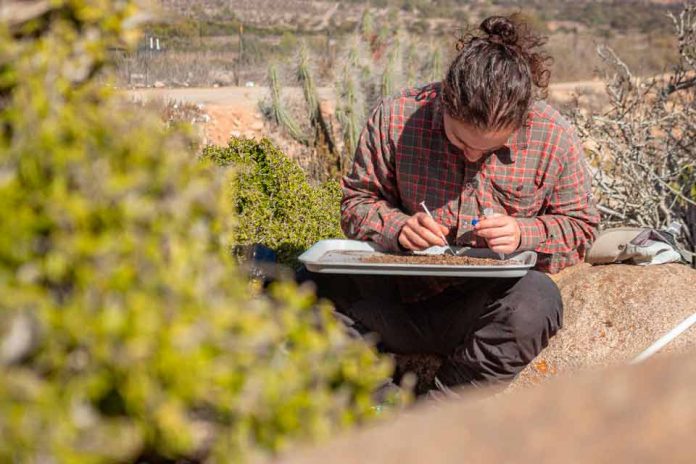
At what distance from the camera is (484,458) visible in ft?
3.55

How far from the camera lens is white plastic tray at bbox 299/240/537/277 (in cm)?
271

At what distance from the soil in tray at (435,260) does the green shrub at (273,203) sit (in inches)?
50.7

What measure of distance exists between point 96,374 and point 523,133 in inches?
94.4

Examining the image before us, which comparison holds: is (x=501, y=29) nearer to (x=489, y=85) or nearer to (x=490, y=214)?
(x=489, y=85)

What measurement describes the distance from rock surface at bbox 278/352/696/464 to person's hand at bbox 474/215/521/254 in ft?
5.82

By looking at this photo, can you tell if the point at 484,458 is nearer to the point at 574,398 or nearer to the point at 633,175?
the point at 574,398

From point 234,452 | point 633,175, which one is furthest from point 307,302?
point 633,175

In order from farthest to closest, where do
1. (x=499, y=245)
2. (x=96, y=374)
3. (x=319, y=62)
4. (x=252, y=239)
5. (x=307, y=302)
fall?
(x=319, y=62) → (x=252, y=239) → (x=499, y=245) → (x=307, y=302) → (x=96, y=374)

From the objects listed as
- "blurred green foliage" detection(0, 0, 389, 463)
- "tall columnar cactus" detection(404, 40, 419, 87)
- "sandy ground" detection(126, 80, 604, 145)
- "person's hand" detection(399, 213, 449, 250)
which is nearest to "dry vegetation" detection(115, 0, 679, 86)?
"blurred green foliage" detection(0, 0, 389, 463)

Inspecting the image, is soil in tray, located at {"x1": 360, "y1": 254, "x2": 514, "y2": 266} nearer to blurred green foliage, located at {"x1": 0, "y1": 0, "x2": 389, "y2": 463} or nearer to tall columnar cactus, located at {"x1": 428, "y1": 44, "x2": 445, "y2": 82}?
blurred green foliage, located at {"x1": 0, "y1": 0, "x2": 389, "y2": 463}

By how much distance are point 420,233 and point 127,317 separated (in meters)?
2.05

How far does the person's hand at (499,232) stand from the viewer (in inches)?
117

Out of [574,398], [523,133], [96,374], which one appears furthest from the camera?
[523,133]

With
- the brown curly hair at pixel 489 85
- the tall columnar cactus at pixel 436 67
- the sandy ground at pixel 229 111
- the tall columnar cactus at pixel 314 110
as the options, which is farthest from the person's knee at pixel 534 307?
the sandy ground at pixel 229 111
